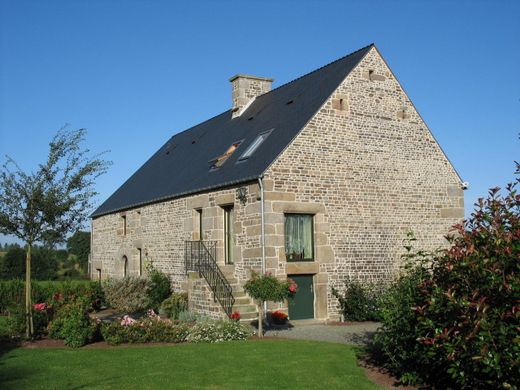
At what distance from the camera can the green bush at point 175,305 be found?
1806cm

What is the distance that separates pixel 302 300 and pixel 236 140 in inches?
255

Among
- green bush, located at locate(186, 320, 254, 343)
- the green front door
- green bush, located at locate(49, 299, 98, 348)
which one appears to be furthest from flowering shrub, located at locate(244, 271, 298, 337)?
green bush, located at locate(49, 299, 98, 348)

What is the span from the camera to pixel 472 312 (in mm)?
7391

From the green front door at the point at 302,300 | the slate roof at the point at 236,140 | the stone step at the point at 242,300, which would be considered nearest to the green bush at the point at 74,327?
the stone step at the point at 242,300

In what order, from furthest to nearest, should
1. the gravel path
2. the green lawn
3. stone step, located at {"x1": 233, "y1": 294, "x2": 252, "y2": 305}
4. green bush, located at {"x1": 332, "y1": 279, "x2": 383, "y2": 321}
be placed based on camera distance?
1. green bush, located at {"x1": 332, "y1": 279, "x2": 383, "y2": 321}
2. stone step, located at {"x1": 233, "y1": 294, "x2": 252, "y2": 305}
3. the gravel path
4. the green lawn

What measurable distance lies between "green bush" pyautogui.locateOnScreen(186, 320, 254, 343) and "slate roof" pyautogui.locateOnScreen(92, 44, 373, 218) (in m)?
4.13

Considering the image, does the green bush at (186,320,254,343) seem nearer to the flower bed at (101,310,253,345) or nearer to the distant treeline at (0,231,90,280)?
the flower bed at (101,310,253,345)

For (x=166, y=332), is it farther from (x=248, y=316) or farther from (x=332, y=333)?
(x=332, y=333)

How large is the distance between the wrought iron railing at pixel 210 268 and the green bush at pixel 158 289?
151cm

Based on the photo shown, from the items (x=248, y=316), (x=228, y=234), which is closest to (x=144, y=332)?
(x=248, y=316)

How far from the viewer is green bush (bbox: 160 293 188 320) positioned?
18.1 m

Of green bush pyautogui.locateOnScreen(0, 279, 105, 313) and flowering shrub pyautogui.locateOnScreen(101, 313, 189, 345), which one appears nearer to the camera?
flowering shrub pyautogui.locateOnScreen(101, 313, 189, 345)

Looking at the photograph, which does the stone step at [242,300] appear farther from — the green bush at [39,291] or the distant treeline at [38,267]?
the distant treeline at [38,267]

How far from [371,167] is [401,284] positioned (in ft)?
28.6
